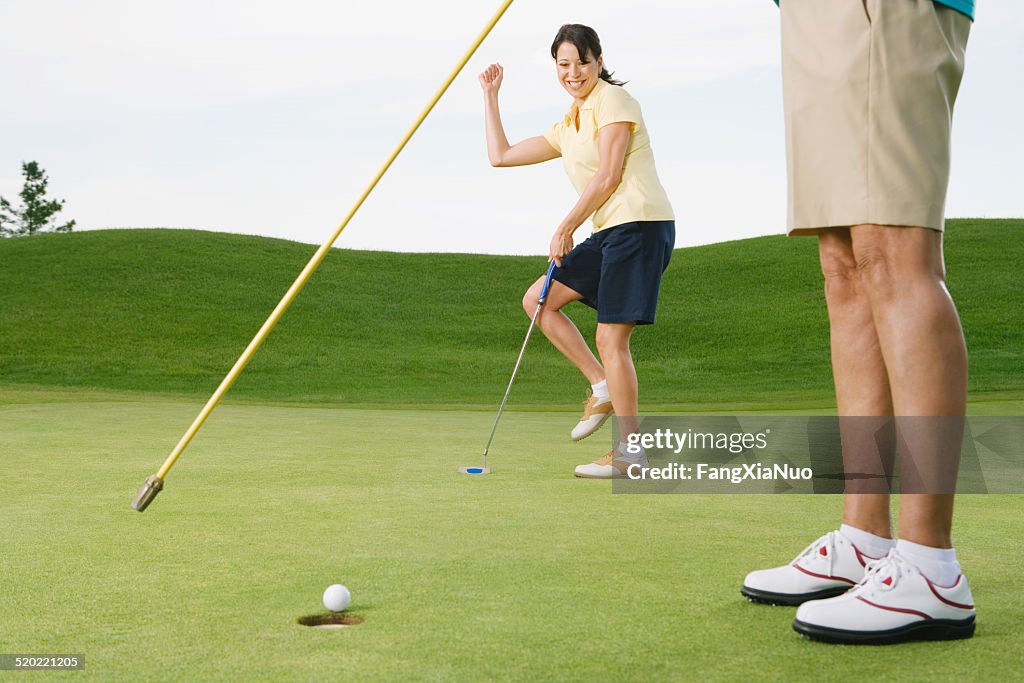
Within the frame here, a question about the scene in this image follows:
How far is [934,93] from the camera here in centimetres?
194

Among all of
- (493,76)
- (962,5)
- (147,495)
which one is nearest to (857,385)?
(962,5)

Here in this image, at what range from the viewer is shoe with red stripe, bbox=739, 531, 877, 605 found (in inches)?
77.5

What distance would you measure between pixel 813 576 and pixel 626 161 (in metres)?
2.71

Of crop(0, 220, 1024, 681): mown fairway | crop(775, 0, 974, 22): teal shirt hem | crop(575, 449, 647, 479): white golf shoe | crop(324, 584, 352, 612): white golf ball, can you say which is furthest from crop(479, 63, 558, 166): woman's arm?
crop(324, 584, 352, 612): white golf ball

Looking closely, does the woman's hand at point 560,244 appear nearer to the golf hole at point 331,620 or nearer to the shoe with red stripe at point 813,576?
the shoe with red stripe at point 813,576

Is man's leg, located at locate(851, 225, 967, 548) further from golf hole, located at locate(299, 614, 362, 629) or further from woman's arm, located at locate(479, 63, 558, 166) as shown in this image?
woman's arm, located at locate(479, 63, 558, 166)

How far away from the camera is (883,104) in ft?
6.35

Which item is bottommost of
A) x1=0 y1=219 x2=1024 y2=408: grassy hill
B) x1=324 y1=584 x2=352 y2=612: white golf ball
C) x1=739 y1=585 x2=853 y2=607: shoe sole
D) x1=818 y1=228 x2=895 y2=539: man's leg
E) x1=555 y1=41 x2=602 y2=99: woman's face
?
x1=0 y1=219 x2=1024 y2=408: grassy hill

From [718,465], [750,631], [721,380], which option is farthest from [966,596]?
[721,380]

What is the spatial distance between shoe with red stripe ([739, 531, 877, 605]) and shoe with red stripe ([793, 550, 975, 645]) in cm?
18

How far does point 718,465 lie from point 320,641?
312 centimetres

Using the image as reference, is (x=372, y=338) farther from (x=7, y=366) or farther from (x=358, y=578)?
(x=358, y=578)

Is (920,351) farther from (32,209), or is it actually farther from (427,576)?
(32,209)

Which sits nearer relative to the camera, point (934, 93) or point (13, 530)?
point (934, 93)
